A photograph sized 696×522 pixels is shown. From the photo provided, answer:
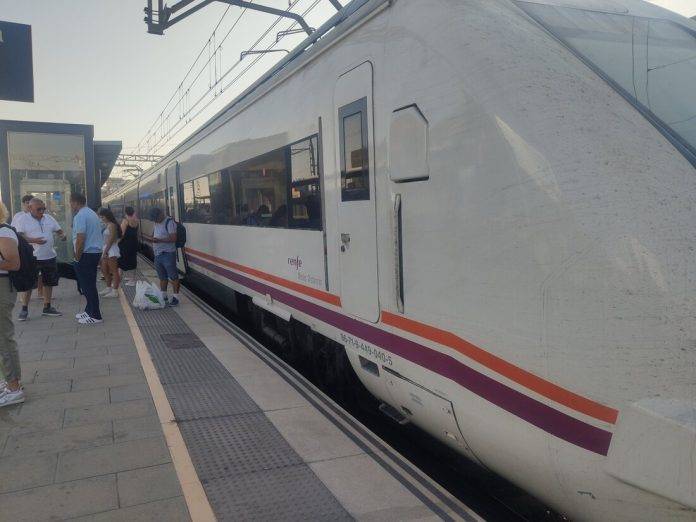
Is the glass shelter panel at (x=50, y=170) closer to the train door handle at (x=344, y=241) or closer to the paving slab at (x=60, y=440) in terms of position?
the paving slab at (x=60, y=440)

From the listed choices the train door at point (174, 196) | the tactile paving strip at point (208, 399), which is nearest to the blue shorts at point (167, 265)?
the train door at point (174, 196)

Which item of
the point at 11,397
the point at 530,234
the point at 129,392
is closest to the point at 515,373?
the point at 530,234

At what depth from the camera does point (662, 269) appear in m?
2.07

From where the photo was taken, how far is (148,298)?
8.73 meters

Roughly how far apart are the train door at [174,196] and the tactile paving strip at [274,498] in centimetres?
861

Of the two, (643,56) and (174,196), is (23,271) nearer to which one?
(643,56)

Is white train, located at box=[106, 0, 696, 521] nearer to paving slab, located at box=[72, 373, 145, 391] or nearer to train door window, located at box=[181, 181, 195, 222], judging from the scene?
paving slab, located at box=[72, 373, 145, 391]

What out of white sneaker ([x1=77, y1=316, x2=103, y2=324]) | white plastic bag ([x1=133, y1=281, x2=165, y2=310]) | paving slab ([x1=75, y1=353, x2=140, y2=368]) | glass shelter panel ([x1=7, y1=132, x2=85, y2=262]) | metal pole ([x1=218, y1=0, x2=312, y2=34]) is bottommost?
paving slab ([x1=75, y1=353, x2=140, y2=368])

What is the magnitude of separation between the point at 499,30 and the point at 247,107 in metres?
4.59

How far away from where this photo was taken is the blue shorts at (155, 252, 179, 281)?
9.26 metres

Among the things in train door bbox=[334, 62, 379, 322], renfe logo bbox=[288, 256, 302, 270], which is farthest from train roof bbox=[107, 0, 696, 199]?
renfe logo bbox=[288, 256, 302, 270]

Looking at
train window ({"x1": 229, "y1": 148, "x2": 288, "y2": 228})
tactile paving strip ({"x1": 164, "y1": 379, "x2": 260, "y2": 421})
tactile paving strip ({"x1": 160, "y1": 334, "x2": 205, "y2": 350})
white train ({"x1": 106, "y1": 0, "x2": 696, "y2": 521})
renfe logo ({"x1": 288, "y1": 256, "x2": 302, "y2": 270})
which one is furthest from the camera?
tactile paving strip ({"x1": 160, "y1": 334, "x2": 205, "y2": 350})

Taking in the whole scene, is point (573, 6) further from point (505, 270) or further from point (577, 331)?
point (577, 331)

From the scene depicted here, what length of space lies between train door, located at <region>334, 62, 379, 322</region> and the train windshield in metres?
1.26
